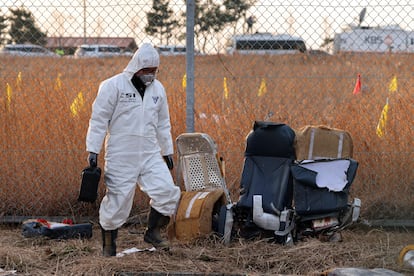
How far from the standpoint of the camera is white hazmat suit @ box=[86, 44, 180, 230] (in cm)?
517

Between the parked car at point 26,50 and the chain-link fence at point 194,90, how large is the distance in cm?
2

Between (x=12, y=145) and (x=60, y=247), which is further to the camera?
(x=12, y=145)

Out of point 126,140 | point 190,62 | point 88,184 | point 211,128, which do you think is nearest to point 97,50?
point 190,62

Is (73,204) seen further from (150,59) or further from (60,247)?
(150,59)

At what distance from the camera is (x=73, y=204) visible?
21.3ft

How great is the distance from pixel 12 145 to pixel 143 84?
6.23 ft

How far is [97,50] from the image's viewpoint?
6.75m

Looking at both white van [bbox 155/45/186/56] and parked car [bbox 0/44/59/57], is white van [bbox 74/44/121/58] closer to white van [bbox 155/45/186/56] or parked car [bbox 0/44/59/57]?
parked car [bbox 0/44/59/57]

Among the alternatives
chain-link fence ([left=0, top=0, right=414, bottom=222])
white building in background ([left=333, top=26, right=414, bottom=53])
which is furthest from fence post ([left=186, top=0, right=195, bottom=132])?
white building in background ([left=333, top=26, right=414, bottom=53])

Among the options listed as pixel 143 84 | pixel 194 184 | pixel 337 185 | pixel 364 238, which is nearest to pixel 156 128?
pixel 143 84

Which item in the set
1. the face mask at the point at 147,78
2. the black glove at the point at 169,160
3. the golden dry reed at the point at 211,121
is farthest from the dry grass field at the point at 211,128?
the face mask at the point at 147,78

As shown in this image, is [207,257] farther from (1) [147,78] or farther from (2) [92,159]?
(1) [147,78]

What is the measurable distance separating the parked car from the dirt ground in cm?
179

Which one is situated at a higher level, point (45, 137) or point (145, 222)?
point (45, 137)
